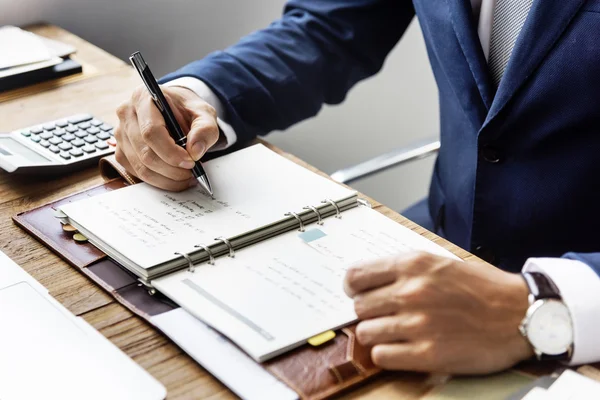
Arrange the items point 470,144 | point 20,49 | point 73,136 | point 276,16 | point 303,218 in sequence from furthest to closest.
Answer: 1. point 276,16
2. point 20,49
3. point 470,144
4. point 73,136
5. point 303,218

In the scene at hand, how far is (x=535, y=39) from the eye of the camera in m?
0.96

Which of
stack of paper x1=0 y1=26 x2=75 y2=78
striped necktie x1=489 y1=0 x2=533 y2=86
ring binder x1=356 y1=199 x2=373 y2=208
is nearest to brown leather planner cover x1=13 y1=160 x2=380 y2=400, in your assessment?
ring binder x1=356 y1=199 x2=373 y2=208

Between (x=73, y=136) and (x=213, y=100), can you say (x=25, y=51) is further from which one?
(x=213, y=100)

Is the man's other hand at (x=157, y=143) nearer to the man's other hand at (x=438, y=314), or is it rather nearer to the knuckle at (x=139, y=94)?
the knuckle at (x=139, y=94)

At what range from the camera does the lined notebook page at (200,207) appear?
812mm

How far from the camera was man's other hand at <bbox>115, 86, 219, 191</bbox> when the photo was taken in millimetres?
908

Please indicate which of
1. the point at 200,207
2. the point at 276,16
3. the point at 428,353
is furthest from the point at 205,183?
the point at 276,16

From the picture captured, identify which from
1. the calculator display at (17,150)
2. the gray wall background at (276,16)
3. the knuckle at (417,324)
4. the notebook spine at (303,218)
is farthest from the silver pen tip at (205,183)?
the gray wall background at (276,16)

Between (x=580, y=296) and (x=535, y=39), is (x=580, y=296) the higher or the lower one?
the lower one

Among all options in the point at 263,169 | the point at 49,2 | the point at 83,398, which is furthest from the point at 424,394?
the point at 49,2

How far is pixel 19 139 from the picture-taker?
3.47 feet

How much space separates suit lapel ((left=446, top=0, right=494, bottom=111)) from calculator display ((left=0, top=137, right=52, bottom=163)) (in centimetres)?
58

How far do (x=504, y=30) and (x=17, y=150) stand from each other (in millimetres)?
680

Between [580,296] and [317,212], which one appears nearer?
[580,296]
